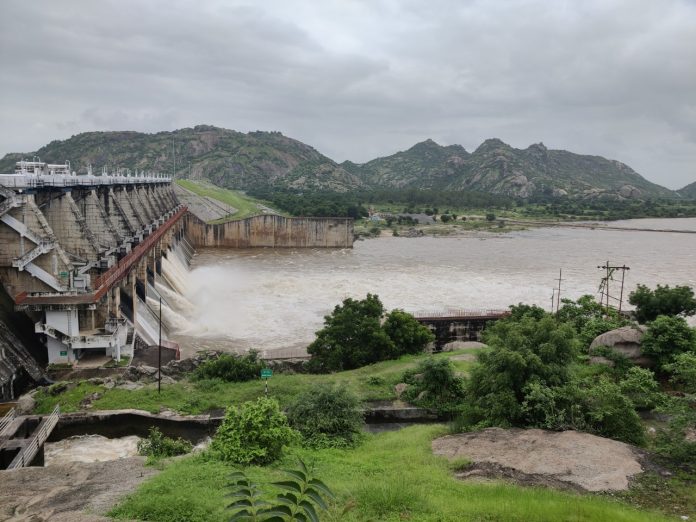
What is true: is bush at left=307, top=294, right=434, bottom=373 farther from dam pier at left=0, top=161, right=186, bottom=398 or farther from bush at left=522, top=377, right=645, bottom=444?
bush at left=522, top=377, right=645, bottom=444

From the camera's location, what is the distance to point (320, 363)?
2584 cm

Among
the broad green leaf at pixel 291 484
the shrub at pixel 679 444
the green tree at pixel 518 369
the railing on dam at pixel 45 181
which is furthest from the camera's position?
the railing on dam at pixel 45 181

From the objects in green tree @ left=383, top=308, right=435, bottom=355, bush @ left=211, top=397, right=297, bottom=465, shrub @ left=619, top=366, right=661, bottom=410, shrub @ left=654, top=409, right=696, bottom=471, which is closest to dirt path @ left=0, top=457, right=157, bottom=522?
bush @ left=211, top=397, right=297, bottom=465

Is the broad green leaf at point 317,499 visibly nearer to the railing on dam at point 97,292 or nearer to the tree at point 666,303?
the railing on dam at point 97,292

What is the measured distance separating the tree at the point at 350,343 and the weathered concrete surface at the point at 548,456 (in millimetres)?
11049

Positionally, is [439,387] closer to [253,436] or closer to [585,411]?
[585,411]

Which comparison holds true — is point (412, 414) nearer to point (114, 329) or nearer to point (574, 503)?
point (574, 503)

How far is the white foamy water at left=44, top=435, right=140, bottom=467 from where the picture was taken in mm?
16391

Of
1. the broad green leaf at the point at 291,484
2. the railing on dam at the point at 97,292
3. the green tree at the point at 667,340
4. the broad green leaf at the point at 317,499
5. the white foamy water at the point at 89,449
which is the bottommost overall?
the white foamy water at the point at 89,449

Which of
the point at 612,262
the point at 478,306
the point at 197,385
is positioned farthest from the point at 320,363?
the point at 612,262

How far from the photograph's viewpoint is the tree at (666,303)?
93.8ft

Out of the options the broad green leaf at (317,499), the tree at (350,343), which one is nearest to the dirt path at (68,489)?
the broad green leaf at (317,499)

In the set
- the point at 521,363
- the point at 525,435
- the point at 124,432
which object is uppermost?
the point at 521,363

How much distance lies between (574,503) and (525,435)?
5.02m
